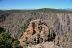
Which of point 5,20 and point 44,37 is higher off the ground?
point 44,37

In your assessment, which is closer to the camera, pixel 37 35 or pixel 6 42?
pixel 6 42

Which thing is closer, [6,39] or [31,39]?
[6,39]

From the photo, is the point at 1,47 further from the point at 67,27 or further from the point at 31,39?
the point at 67,27

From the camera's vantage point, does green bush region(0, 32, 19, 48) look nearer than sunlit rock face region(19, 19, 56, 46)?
Yes

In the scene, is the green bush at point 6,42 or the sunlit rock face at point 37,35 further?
the sunlit rock face at point 37,35

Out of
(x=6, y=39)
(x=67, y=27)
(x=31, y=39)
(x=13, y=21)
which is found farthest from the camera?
(x=13, y=21)

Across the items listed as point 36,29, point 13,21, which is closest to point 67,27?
point 13,21

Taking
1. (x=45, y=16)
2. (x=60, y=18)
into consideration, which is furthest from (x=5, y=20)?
(x=60, y=18)

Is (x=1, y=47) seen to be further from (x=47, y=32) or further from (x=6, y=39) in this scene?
(x=47, y=32)

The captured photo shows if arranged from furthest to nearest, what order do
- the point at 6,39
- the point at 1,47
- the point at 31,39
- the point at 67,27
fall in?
the point at 67,27 → the point at 31,39 → the point at 6,39 → the point at 1,47

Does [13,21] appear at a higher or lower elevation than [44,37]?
lower
